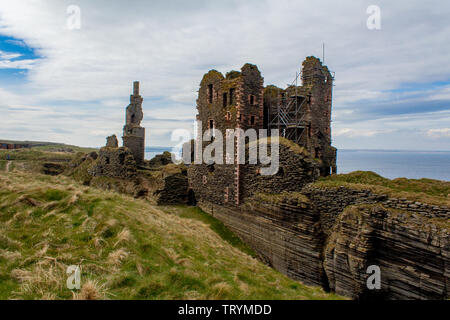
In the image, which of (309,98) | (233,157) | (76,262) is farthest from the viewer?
(309,98)

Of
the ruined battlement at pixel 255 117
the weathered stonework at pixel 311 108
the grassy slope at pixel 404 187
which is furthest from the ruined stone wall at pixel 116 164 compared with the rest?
the grassy slope at pixel 404 187

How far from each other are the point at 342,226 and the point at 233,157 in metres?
10.8

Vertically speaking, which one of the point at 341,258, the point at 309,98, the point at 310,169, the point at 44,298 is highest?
the point at 309,98

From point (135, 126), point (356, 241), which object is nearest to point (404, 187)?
point (356, 241)

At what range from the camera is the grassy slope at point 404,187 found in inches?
468

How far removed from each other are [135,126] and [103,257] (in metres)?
36.4

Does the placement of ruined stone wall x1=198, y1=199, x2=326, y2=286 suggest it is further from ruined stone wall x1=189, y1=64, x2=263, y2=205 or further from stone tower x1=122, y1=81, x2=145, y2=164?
stone tower x1=122, y1=81, x2=145, y2=164

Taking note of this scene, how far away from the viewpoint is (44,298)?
19.4 feet

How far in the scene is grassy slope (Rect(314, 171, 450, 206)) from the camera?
11898 mm

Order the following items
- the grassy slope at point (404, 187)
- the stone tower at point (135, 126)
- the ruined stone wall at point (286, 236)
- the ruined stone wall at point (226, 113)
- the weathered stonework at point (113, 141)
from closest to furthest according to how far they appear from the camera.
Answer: the grassy slope at point (404, 187), the ruined stone wall at point (286, 236), the ruined stone wall at point (226, 113), the stone tower at point (135, 126), the weathered stonework at point (113, 141)

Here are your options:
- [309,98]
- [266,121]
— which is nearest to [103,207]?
[266,121]

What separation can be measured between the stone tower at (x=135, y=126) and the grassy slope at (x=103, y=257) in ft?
83.4

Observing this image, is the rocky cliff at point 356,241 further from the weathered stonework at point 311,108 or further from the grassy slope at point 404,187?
the weathered stonework at point 311,108
